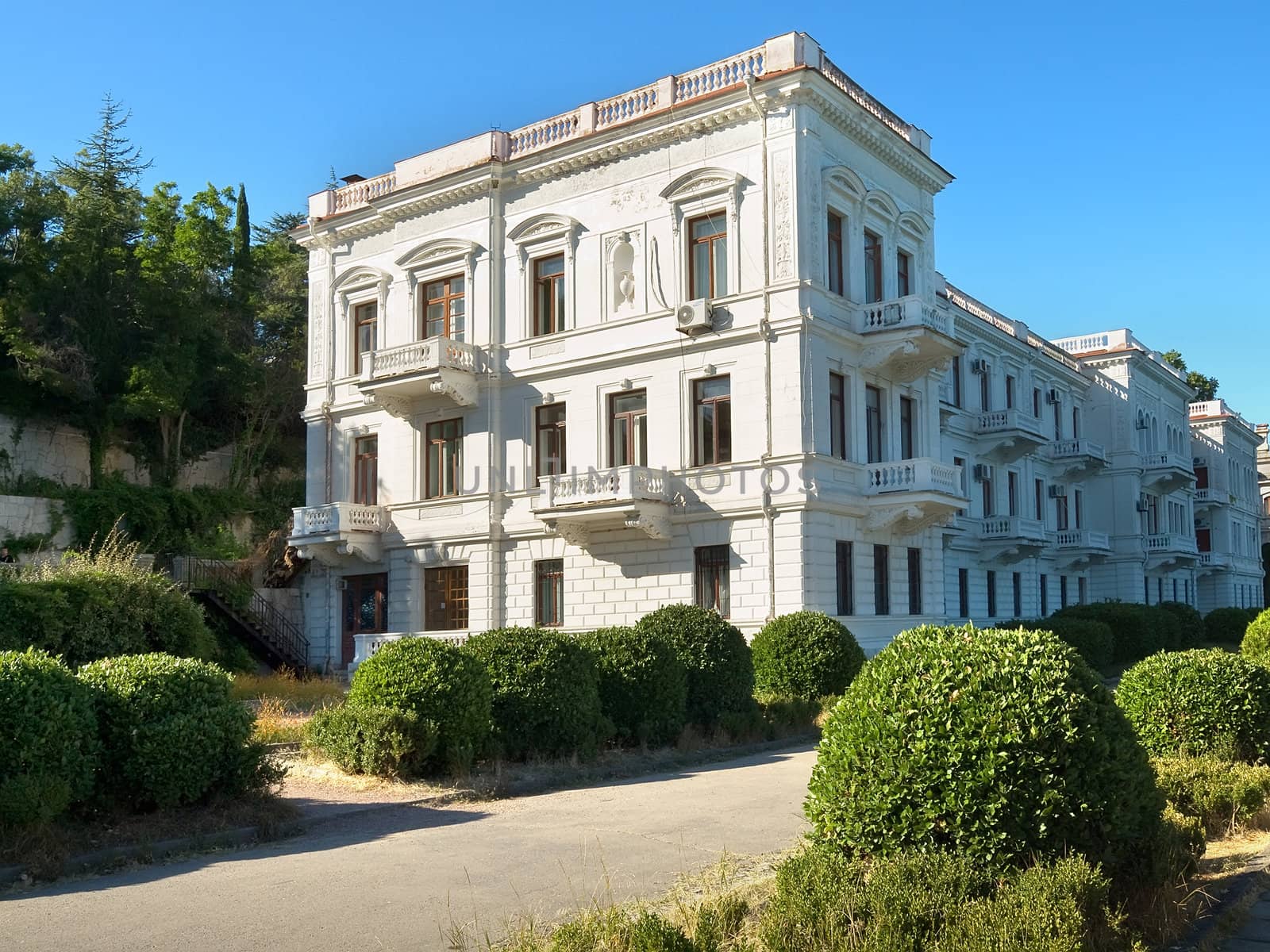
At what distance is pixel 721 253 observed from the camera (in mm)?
30031

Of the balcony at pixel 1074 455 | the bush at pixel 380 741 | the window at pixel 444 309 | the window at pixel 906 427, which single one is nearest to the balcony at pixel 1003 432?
the balcony at pixel 1074 455

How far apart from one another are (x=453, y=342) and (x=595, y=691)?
18.5 metres

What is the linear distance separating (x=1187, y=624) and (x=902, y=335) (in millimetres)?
25367

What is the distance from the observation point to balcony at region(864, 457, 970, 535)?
96.0 feet

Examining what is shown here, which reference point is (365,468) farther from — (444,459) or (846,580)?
(846,580)

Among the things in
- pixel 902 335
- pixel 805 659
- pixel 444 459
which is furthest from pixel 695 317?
pixel 805 659

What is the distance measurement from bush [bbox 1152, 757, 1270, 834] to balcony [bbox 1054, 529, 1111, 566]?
44037 mm

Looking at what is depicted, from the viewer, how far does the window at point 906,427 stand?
32.5m

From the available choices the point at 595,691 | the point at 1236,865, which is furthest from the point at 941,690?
the point at 595,691

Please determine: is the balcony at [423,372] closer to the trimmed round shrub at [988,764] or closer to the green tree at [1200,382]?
the trimmed round shrub at [988,764]

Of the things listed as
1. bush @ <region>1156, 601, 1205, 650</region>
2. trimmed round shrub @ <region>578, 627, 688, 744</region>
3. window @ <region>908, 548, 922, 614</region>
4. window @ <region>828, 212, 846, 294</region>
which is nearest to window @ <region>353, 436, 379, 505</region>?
window @ <region>828, 212, 846, 294</region>

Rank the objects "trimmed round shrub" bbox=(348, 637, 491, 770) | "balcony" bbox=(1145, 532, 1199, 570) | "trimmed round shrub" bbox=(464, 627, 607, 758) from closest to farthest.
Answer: "trimmed round shrub" bbox=(348, 637, 491, 770)
"trimmed round shrub" bbox=(464, 627, 607, 758)
"balcony" bbox=(1145, 532, 1199, 570)

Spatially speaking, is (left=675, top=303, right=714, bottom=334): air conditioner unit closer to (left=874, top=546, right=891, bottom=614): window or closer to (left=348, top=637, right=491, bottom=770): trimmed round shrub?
(left=874, top=546, right=891, bottom=614): window

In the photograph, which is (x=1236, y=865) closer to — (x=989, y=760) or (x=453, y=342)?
(x=989, y=760)
